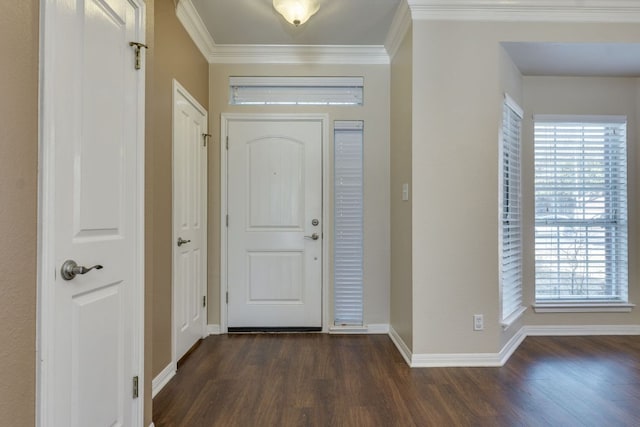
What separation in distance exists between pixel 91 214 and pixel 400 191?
86.4 inches

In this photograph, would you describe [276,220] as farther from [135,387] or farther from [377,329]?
[135,387]

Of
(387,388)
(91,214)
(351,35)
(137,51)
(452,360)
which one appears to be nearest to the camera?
(91,214)

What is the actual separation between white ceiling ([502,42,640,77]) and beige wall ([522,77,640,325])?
10cm

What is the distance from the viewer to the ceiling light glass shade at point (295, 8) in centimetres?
231

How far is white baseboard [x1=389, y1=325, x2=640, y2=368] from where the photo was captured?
2.54m

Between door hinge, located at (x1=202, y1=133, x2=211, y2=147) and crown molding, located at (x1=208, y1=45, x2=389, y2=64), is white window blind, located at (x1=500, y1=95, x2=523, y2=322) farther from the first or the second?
door hinge, located at (x1=202, y1=133, x2=211, y2=147)

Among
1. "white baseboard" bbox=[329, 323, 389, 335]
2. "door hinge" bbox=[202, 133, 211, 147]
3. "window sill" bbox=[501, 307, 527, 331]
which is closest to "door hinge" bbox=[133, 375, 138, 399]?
"white baseboard" bbox=[329, 323, 389, 335]

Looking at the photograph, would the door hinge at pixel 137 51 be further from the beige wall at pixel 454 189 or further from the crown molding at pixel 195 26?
the beige wall at pixel 454 189

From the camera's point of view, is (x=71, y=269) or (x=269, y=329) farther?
(x=269, y=329)

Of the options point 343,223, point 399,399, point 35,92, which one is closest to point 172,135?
point 35,92

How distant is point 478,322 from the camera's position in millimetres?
2559

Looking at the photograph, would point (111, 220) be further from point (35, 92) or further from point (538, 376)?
point (538, 376)

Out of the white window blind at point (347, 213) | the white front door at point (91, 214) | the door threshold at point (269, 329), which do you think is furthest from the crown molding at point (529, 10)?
the door threshold at point (269, 329)

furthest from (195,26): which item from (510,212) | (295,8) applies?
(510,212)
